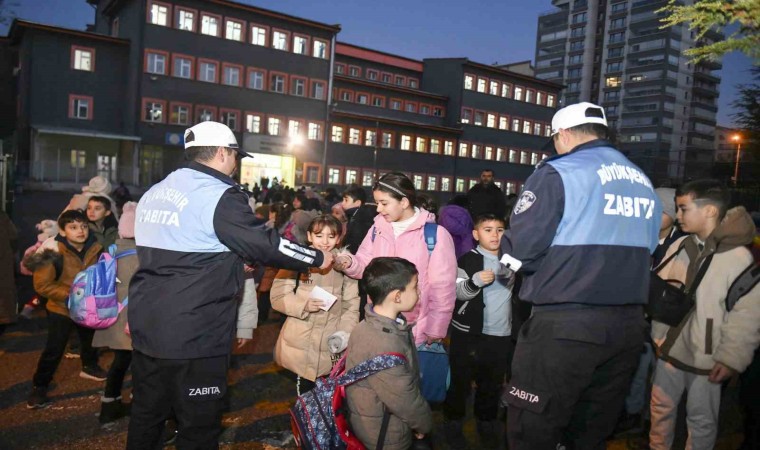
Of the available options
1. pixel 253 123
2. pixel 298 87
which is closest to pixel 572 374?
pixel 253 123

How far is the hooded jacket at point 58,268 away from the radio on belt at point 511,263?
14.2ft

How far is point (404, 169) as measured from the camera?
47812 mm

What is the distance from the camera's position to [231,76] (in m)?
38.7

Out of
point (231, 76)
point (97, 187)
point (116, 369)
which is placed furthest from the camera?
point (231, 76)

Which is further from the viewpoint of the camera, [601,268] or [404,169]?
[404,169]

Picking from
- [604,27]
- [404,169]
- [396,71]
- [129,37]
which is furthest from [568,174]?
[604,27]

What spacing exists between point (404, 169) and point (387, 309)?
44717 millimetres

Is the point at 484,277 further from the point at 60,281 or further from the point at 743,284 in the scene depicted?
the point at 60,281

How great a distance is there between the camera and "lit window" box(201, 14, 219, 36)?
3734cm

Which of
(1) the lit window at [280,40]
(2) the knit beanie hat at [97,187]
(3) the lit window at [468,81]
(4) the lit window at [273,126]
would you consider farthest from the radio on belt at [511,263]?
(3) the lit window at [468,81]

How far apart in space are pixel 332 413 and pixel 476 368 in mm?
1835

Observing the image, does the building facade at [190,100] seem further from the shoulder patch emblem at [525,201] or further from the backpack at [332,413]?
the shoulder patch emblem at [525,201]

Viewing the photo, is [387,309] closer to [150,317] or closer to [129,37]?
[150,317]

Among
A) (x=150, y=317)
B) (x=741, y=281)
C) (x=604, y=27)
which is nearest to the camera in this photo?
(x=150, y=317)
